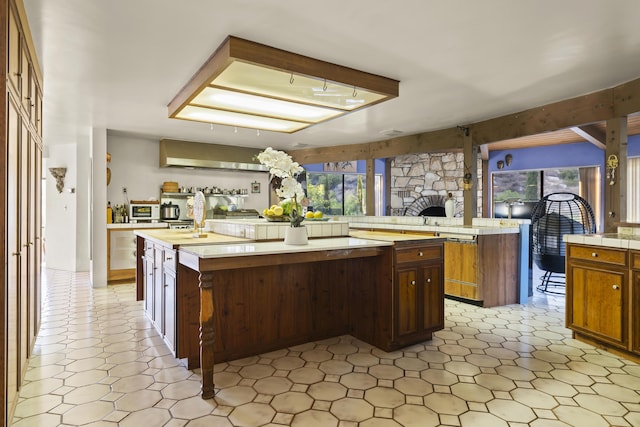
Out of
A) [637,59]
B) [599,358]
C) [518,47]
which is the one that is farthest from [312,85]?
[599,358]

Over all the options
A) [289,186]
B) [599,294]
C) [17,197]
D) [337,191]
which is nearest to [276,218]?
[289,186]

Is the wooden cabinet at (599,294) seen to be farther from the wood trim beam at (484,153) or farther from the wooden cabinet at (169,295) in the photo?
the wood trim beam at (484,153)

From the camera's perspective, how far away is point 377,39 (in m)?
2.63

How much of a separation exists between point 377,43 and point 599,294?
2610mm

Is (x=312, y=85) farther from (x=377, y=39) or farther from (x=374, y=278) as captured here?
(x=374, y=278)

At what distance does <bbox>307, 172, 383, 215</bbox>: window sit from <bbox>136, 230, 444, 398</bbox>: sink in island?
7032 mm

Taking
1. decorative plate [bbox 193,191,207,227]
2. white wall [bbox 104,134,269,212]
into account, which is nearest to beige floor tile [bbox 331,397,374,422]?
decorative plate [bbox 193,191,207,227]

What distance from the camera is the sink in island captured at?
2.68m

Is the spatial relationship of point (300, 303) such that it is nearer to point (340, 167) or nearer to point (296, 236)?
point (296, 236)

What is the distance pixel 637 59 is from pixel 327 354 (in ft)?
10.9

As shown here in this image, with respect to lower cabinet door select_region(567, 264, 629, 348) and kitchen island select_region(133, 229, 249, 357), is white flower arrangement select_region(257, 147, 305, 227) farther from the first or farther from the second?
lower cabinet door select_region(567, 264, 629, 348)

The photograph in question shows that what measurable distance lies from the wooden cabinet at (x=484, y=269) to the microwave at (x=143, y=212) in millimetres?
4568

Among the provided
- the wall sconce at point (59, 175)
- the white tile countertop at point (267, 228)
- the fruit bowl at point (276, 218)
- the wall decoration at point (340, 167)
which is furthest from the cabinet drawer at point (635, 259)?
the wall sconce at point (59, 175)

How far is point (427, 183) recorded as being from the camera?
9141 mm
